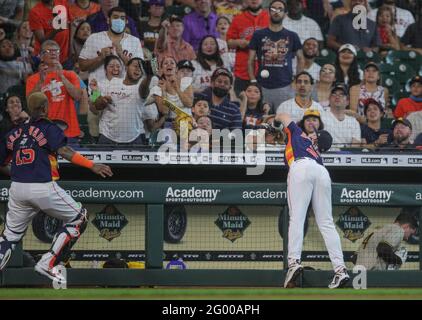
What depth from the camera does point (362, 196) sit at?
8.91 m

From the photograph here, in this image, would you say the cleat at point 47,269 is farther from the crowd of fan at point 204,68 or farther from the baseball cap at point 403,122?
the baseball cap at point 403,122

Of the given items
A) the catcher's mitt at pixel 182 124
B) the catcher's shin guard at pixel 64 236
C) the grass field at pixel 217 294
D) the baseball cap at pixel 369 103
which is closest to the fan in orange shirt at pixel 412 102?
the baseball cap at pixel 369 103

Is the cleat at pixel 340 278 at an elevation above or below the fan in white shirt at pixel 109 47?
below

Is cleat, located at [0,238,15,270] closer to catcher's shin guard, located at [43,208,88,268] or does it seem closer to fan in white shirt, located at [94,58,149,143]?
catcher's shin guard, located at [43,208,88,268]

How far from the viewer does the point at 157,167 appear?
9.78 metres

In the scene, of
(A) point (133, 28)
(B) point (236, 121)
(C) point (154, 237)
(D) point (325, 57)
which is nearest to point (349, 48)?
(D) point (325, 57)

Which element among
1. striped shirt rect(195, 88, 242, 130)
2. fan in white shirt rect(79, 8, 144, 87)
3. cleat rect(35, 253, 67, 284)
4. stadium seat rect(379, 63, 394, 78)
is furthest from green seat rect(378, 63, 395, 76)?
cleat rect(35, 253, 67, 284)

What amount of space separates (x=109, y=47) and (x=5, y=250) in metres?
3.83

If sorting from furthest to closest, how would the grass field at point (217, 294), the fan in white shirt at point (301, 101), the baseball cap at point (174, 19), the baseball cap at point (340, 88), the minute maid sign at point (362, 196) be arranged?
the baseball cap at point (174, 19), the baseball cap at point (340, 88), the fan in white shirt at point (301, 101), the minute maid sign at point (362, 196), the grass field at point (217, 294)

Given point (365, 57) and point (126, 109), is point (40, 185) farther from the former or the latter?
point (365, 57)

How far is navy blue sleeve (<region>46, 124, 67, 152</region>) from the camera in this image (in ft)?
26.0

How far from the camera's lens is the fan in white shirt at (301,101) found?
10.9 m

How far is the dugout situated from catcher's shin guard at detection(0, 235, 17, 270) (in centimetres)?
66

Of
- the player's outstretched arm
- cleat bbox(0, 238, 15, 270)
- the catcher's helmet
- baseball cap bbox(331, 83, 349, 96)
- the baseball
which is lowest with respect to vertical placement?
cleat bbox(0, 238, 15, 270)
